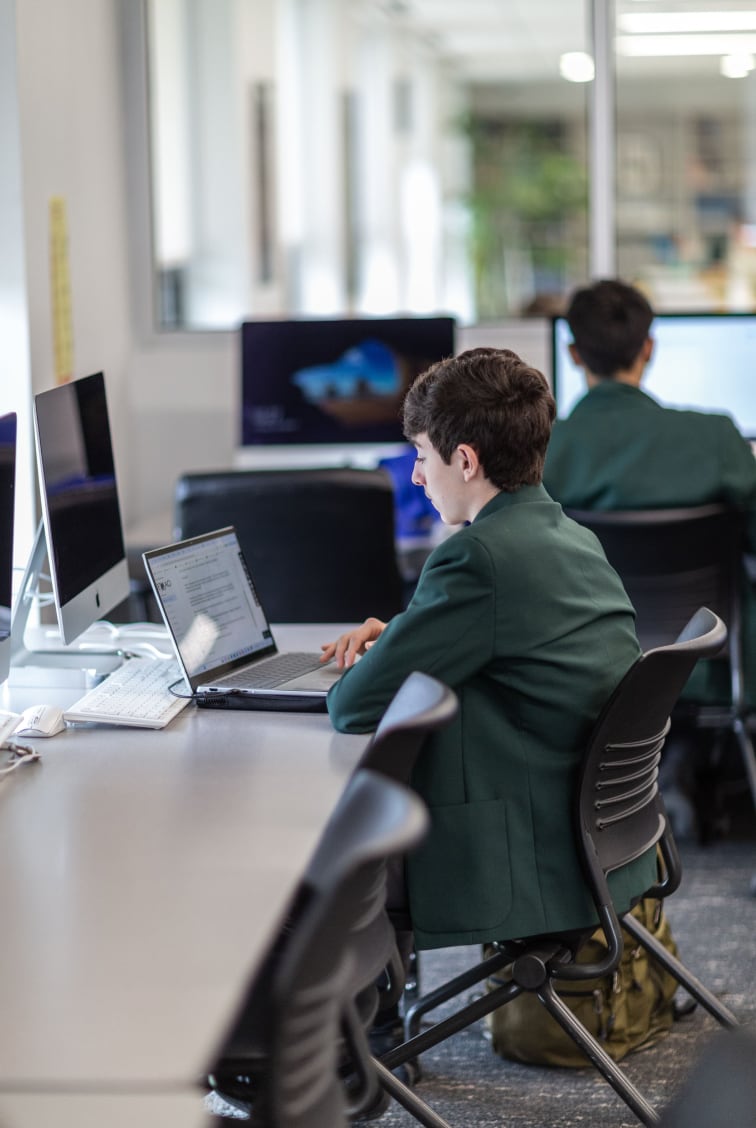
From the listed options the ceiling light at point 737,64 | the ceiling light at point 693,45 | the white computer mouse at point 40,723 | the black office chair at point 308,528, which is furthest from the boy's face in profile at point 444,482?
the ceiling light at point 737,64

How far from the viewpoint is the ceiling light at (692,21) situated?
191 inches

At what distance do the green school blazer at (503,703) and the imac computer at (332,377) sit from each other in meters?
2.04

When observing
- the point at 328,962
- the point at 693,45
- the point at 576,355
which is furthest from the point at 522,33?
the point at 328,962

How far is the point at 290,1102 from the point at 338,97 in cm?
655

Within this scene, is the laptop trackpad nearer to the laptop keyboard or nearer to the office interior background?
the laptop keyboard

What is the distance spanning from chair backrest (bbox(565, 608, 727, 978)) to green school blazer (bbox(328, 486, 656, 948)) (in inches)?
1.2

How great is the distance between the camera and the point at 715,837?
3.56 m

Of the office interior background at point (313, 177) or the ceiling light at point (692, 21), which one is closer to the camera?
the office interior background at point (313, 177)

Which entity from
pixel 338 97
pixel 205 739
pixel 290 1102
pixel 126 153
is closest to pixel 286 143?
pixel 338 97

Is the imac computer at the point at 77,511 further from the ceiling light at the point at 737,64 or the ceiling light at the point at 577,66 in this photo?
the ceiling light at the point at 737,64

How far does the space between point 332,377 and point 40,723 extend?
2117 mm

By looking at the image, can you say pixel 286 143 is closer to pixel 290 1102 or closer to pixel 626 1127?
pixel 626 1127

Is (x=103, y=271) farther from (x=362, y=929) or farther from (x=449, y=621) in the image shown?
(x=362, y=929)

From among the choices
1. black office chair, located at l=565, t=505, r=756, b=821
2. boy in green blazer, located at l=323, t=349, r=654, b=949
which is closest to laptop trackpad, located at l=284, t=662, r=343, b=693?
boy in green blazer, located at l=323, t=349, r=654, b=949
